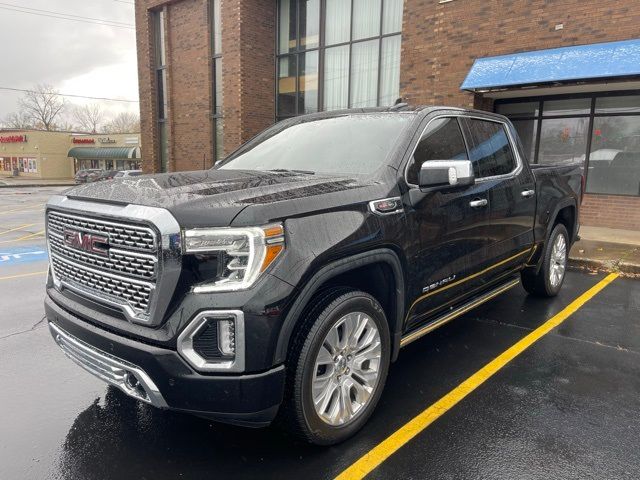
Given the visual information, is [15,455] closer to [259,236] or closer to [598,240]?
[259,236]

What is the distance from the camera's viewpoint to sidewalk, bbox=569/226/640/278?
728 cm

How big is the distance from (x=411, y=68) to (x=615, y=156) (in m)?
5.19

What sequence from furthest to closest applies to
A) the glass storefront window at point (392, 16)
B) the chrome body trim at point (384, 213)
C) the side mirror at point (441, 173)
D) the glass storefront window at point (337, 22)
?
the glass storefront window at point (337, 22)
the glass storefront window at point (392, 16)
the side mirror at point (441, 173)
the chrome body trim at point (384, 213)

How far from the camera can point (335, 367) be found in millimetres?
2768

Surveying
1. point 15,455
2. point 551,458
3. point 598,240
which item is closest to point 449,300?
point 551,458

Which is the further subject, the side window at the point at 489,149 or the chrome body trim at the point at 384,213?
the side window at the point at 489,149

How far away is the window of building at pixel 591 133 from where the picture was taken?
10.8 m

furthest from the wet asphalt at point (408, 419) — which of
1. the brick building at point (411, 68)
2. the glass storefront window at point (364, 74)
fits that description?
the glass storefront window at point (364, 74)

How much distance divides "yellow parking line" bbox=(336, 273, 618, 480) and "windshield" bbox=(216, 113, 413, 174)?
163 centimetres

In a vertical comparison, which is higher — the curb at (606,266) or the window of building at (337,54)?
the window of building at (337,54)

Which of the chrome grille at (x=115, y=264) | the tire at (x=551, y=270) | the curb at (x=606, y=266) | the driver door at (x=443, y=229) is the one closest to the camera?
the chrome grille at (x=115, y=264)

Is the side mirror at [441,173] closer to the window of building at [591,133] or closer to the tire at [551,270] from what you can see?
the tire at [551,270]

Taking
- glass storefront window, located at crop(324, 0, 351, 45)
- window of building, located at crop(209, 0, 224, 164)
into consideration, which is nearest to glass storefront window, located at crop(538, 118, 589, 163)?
A: glass storefront window, located at crop(324, 0, 351, 45)

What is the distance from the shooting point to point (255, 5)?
1694 centimetres
